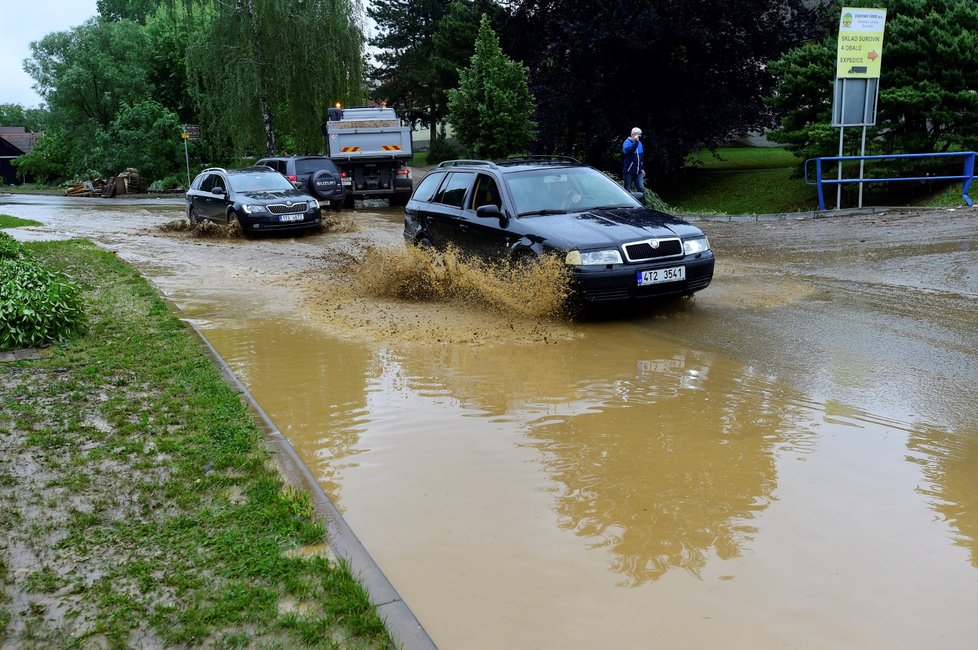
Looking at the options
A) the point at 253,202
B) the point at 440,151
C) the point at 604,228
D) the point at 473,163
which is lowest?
the point at 253,202

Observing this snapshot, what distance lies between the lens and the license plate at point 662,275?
8.19m

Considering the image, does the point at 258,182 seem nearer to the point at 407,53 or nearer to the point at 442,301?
the point at 442,301

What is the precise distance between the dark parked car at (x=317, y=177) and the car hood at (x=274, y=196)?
3433 mm

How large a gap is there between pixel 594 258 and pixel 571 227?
1.99 feet

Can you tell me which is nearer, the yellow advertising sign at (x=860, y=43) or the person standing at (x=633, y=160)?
the yellow advertising sign at (x=860, y=43)

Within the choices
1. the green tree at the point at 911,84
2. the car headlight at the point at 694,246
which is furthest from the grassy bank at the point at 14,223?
the green tree at the point at 911,84

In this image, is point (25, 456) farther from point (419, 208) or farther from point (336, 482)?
point (419, 208)

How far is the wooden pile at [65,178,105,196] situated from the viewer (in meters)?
41.8

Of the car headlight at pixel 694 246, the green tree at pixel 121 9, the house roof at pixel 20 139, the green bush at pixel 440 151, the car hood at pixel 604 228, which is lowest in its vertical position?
the car headlight at pixel 694 246

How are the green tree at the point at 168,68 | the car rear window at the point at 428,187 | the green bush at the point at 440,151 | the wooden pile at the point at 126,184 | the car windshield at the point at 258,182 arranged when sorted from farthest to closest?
the green tree at the point at 168,68
the green bush at the point at 440,151
the wooden pile at the point at 126,184
the car windshield at the point at 258,182
the car rear window at the point at 428,187

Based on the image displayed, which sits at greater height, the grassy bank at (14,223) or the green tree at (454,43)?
the green tree at (454,43)

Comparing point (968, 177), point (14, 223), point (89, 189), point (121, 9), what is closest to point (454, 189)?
point (968, 177)

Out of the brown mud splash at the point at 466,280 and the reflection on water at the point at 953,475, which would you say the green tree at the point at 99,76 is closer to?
the brown mud splash at the point at 466,280

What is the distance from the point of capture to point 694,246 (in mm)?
8562
